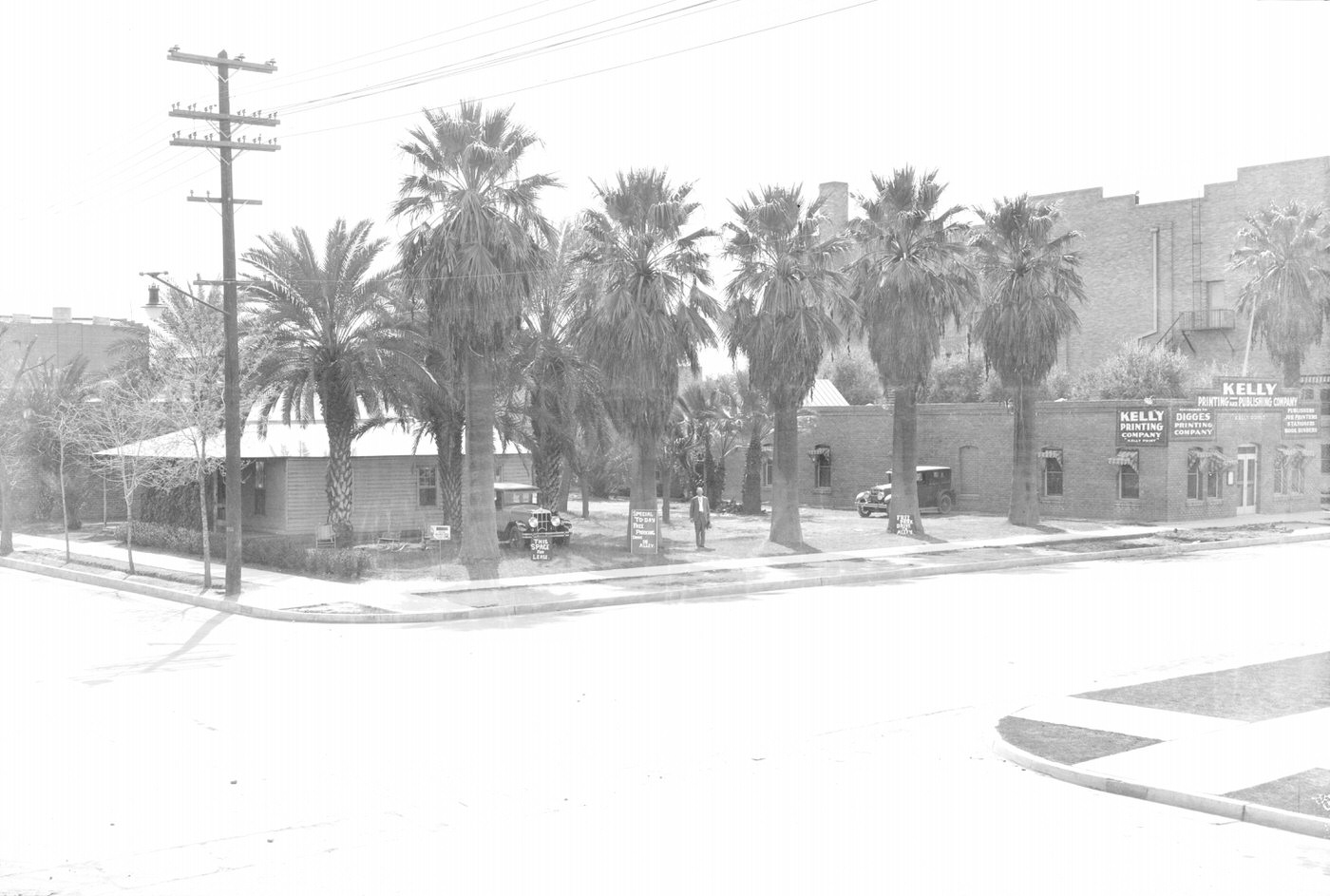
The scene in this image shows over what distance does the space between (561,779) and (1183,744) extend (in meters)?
5.48

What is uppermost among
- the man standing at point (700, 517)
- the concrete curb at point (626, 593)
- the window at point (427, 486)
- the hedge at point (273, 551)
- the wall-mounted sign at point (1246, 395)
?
the wall-mounted sign at point (1246, 395)

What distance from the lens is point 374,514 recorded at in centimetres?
3650

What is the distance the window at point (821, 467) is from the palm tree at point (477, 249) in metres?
27.8

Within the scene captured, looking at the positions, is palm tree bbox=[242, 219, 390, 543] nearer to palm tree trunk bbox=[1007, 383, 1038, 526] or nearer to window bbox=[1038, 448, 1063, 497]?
palm tree trunk bbox=[1007, 383, 1038, 526]

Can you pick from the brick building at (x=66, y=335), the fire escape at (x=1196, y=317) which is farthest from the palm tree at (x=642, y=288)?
the brick building at (x=66, y=335)

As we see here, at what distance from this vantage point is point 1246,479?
46.9m

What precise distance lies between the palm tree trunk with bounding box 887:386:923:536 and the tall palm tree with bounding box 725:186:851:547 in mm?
4990

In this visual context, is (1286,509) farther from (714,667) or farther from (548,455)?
(714,667)

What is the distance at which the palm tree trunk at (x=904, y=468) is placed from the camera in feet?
119

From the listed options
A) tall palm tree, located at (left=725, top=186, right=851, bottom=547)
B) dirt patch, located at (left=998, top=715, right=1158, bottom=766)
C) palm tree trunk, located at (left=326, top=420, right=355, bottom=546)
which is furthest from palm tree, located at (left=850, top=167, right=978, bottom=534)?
dirt patch, located at (left=998, top=715, right=1158, bottom=766)

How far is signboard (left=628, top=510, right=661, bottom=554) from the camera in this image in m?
29.0

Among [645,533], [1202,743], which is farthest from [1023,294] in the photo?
[1202,743]

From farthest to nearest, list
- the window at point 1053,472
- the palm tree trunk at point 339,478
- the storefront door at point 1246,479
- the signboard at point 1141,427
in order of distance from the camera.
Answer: the storefront door at point 1246,479 < the window at point 1053,472 < the signboard at point 1141,427 < the palm tree trunk at point 339,478

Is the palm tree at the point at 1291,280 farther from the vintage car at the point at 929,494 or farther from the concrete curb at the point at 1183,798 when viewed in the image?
the concrete curb at the point at 1183,798
